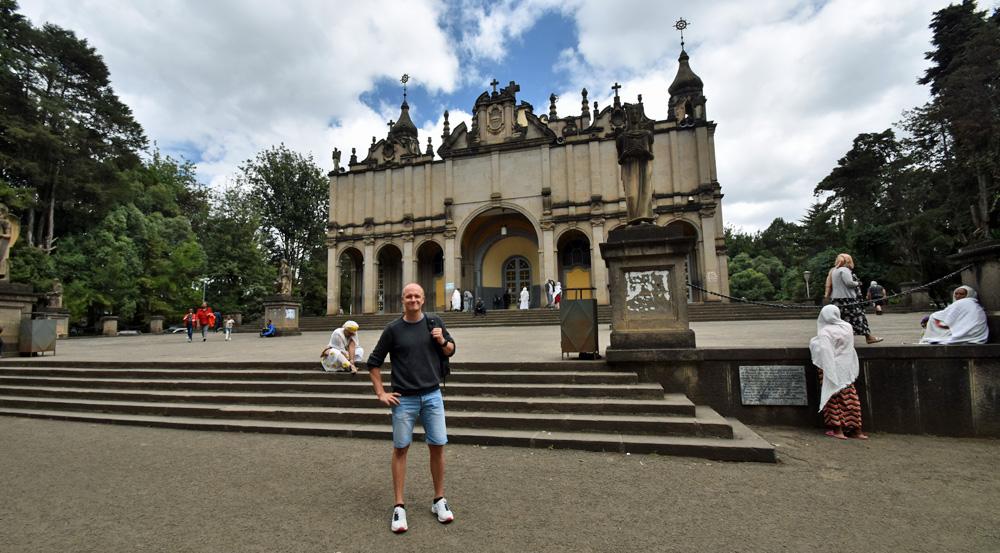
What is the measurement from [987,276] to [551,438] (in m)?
5.78

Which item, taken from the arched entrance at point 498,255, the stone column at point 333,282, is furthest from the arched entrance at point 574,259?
the stone column at point 333,282

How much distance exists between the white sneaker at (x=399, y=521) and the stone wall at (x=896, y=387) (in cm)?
426

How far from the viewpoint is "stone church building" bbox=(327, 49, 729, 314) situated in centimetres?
2497

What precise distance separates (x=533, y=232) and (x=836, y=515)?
25.4 m

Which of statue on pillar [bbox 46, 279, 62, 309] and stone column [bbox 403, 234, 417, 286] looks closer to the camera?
statue on pillar [bbox 46, 279, 62, 309]

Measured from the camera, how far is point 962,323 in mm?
5289

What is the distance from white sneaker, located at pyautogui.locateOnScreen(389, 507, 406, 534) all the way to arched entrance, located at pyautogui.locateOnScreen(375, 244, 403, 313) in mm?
27762

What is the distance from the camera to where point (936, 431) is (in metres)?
5.16

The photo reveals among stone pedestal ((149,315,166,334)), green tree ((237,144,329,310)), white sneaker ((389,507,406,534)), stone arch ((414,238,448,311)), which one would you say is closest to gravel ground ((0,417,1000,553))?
white sneaker ((389,507,406,534))

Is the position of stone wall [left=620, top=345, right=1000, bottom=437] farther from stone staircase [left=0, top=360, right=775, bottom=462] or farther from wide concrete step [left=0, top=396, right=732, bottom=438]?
wide concrete step [left=0, top=396, right=732, bottom=438]

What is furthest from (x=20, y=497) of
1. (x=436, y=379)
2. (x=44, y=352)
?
(x=44, y=352)

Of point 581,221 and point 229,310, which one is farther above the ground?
point 581,221

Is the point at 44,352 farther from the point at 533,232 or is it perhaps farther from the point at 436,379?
the point at 533,232

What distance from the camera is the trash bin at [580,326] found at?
6578mm
